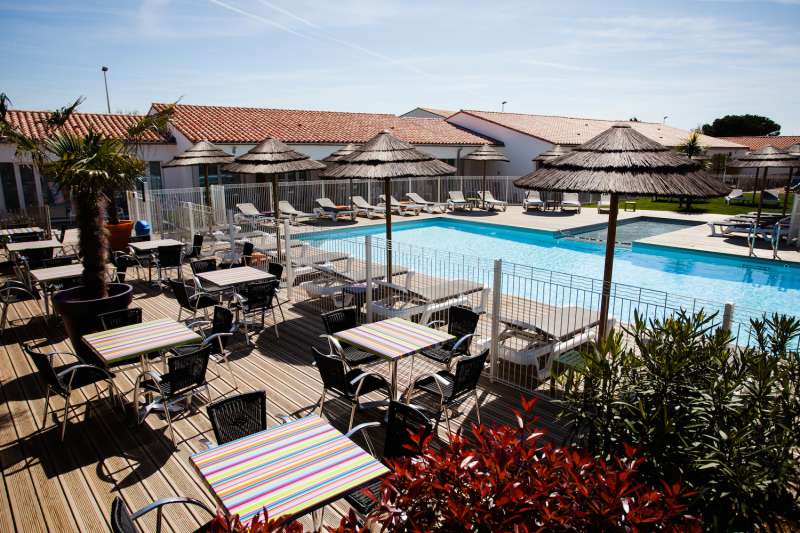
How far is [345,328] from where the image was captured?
266 inches

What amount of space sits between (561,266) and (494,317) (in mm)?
9641

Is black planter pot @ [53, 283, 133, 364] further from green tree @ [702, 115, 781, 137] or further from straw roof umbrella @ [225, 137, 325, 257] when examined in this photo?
green tree @ [702, 115, 781, 137]

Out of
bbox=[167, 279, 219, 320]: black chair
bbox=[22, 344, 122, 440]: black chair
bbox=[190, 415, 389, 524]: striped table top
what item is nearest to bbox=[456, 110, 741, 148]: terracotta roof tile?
bbox=[167, 279, 219, 320]: black chair

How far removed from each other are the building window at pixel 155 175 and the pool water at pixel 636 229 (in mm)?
17611

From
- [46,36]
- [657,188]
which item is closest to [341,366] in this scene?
[657,188]

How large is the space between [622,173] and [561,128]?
3108cm

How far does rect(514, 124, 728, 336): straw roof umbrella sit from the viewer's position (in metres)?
5.39

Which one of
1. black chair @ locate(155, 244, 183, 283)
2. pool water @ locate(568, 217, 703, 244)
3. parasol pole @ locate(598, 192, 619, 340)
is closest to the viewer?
parasol pole @ locate(598, 192, 619, 340)

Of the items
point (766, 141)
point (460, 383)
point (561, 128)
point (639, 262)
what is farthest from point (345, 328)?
point (766, 141)

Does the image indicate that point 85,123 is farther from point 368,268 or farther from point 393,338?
point 393,338

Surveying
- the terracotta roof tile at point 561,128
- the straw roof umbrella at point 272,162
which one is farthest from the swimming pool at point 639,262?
the terracotta roof tile at point 561,128

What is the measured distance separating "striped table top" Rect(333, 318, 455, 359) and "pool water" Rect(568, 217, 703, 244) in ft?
45.1

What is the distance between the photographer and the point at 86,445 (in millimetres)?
5059

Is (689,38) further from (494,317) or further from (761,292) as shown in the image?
(494,317)
